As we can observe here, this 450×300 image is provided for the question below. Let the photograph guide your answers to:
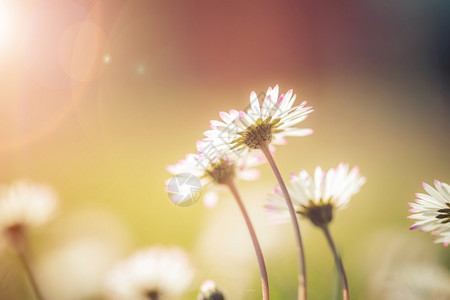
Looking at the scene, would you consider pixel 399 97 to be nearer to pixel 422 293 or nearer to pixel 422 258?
pixel 422 258

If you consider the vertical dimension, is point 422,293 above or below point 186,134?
below

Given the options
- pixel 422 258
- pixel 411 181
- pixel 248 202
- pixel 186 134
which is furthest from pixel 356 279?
pixel 186 134

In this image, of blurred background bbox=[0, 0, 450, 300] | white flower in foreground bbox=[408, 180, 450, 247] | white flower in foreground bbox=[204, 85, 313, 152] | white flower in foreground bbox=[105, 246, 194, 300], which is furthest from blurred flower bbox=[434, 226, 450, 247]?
blurred background bbox=[0, 0, 450, 300]

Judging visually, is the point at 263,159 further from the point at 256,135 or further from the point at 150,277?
the point at 150,277

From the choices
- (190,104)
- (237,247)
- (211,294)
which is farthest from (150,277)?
(190,104)

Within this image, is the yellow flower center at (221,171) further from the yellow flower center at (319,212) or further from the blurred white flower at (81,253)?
the blurred white flower at (81,253)

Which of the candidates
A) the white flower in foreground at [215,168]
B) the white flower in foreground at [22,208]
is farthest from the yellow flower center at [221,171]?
the white flower in foreground at [22,208]
